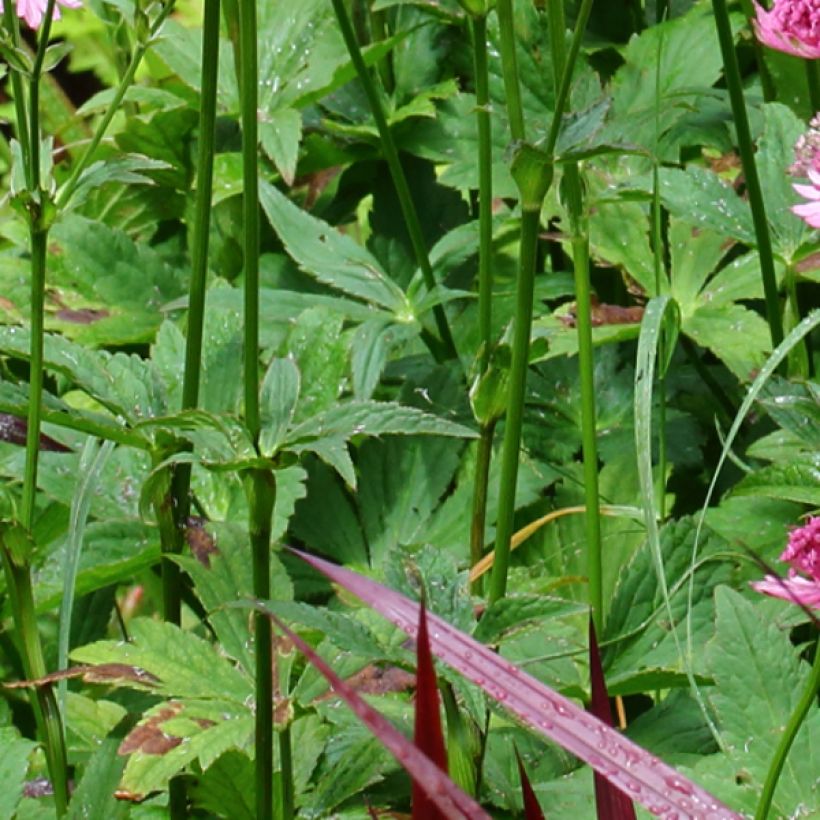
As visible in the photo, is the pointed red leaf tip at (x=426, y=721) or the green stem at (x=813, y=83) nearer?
the pointed red leaf tip at (x=426, y=721)

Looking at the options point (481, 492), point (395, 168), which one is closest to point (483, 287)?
point (481, 492)

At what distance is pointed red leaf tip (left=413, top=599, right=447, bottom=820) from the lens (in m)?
0.62

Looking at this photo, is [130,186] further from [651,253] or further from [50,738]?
[50,738]

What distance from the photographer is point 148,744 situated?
974mm

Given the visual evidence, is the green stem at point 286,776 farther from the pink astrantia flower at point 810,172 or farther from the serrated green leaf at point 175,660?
the pink astrantia flower at point 810,172

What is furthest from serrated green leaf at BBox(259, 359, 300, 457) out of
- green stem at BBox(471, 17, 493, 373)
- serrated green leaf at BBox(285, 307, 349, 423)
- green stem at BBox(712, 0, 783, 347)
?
green stem at BBox(712, 0, 783, 347)

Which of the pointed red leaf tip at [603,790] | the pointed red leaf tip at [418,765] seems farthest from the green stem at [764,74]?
the pointed red leaf tip at [418,765]

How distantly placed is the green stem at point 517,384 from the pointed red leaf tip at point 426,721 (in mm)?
321

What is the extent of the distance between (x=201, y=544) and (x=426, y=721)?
0.52 meters

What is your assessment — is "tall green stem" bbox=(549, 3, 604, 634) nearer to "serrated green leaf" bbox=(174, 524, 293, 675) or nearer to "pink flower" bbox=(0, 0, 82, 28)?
"serrated green leaf" bbox=(174, 524, 293, 675)

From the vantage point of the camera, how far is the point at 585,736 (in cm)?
60

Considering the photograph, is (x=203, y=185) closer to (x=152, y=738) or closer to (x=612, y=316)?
(x=152, y=738)

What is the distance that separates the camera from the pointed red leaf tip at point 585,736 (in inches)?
23.3

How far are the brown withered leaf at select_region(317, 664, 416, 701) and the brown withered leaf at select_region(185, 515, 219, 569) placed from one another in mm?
148
